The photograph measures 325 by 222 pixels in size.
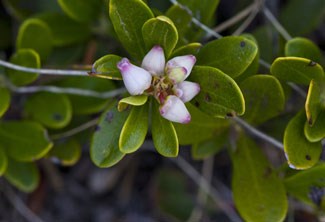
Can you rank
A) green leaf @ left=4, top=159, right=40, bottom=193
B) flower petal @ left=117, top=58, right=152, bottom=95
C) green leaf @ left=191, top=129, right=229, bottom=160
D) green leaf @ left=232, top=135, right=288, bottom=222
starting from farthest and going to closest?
green leaf @ left=4, top=159, right=40, bottom=193 → green leaf @ left=191, top=129, right=229, bottom=160 → green leaf @ left=232, top=135, right=288, bottom=222 → flower petal @ left=117, top=58, right=152, bottom=95

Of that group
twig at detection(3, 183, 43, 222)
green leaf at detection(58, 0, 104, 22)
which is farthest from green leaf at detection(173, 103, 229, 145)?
twig at detection(3, 183, 43, 222)

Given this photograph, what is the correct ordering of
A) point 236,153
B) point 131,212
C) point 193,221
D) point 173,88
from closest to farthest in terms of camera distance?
point 173,88 → point 236,153 → point 193,221 → point 131,212

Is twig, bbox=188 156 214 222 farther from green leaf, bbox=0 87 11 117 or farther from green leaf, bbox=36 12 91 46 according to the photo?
green leaf, bbox=0 87 11 117

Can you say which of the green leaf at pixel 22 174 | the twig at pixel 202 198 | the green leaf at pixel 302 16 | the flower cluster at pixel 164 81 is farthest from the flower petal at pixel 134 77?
the twig at pixel 202 198

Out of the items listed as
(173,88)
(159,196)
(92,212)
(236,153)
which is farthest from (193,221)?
(173,88)

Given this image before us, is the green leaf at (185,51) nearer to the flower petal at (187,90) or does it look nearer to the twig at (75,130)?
the flower petal at (187,90)

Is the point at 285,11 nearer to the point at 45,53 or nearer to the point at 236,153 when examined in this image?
the point at 236,153
